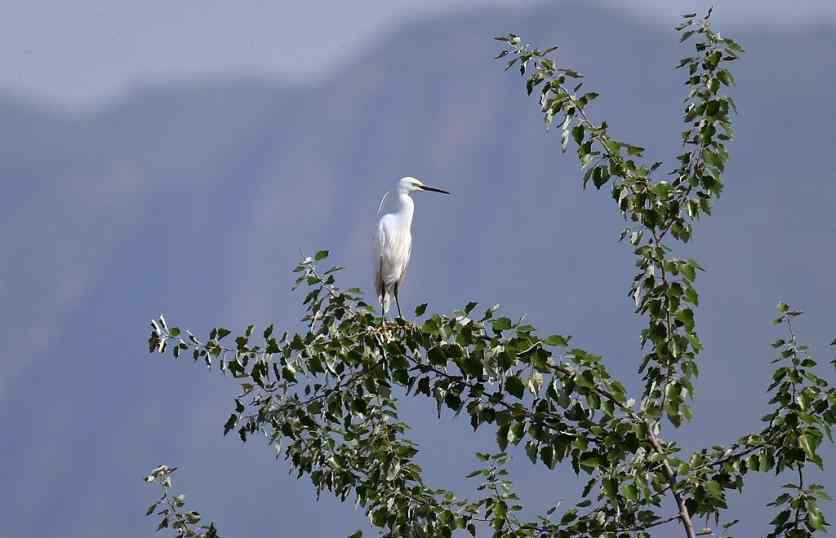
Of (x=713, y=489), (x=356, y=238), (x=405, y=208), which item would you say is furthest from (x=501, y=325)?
(x=356, y=238)

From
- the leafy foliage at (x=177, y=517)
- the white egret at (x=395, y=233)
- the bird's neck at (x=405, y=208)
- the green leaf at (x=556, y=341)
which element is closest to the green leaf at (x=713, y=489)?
the green leaf at (x=556, y=341)

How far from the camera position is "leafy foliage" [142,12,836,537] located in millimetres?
5621

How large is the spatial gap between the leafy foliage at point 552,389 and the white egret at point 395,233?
4.90 meters

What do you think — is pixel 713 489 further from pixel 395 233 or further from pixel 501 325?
pixel 395 233

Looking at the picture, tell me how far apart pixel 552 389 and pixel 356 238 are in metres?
130

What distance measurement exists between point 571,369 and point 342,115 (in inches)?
6473

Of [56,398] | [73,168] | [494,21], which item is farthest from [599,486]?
[73,168]

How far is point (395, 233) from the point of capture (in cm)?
1134

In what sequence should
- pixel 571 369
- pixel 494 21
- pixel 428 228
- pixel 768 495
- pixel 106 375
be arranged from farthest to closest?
pixel 494 21, pixel 106 375, pixel 428 228, pixel 768 495, pixel 571 369

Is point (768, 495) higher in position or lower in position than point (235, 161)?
lower

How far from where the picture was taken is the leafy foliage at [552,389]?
18.4ft

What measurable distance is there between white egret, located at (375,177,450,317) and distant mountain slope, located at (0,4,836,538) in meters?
86.1

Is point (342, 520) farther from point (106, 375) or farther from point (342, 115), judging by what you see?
point (342, 115)

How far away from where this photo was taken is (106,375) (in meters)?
148
